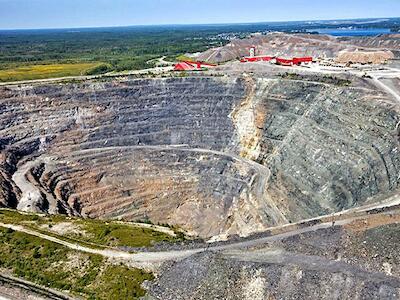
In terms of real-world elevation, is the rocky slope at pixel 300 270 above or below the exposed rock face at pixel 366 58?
below

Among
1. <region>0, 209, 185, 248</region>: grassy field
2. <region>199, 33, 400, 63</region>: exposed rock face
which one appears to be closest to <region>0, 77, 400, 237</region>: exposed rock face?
<region>0, 209, 185, 248</region>: grassy field

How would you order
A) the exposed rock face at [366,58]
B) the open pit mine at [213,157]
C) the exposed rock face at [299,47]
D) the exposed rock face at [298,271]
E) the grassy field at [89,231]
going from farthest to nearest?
the exposed rock face at [299,47] < the exposed rock face at [366,58] < the open pit mine at [213,157] < the grassy field at [89,231] < the exposed rock face at [298,271]

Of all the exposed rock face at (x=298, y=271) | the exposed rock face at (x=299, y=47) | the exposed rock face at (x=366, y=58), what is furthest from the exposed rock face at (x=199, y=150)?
the exposed rock face at (x=299, y=47)

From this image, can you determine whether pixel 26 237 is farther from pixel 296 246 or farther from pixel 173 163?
pixel 173 163

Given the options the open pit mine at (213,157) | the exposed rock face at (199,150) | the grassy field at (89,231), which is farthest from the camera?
the exposed rock face at (199,150)

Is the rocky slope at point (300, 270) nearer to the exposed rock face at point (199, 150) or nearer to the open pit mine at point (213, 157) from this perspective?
the open pit mine at point (213, 157)

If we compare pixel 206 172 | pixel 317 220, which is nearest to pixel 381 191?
pixel 317 220

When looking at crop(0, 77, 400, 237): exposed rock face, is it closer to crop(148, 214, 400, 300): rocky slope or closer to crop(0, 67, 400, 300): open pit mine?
crop(0, 67, 400, 300): open pit mine

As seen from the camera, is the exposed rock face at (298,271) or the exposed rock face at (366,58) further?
the exposed rock face at (366,58)
